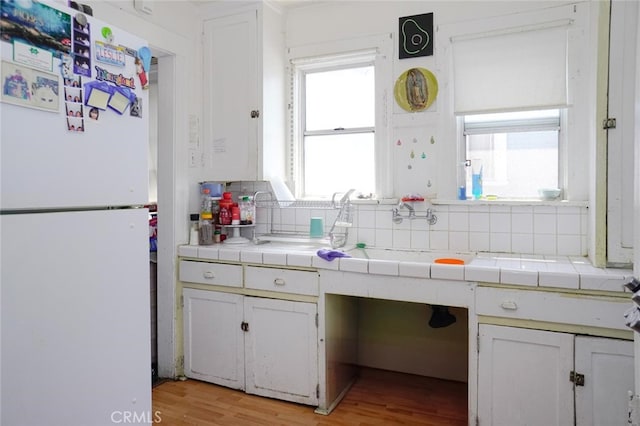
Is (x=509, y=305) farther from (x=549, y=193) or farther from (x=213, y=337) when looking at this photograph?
(x=213, y=337)

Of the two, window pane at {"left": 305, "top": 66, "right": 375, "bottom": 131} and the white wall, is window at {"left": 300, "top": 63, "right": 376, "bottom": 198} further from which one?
the white wall

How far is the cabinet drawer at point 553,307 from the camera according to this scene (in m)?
1.76

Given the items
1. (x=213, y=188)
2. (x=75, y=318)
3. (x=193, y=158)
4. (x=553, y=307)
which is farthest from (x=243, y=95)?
(x=553, y=307)

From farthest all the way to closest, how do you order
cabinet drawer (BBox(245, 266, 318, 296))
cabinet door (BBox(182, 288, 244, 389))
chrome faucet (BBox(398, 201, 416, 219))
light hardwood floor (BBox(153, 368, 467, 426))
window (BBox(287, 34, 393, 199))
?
window (BBox(287, 34, 393, 199))
chrome faucet (BBox(398, 201, 416, 219))
cabinet door (BBox(182, 288, 244, 389))
cabinet drawer (BBox(245, 266, 318, 296))
light hardwood floor (BBox(153, 368, 467, 426))

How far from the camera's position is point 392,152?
2.74m

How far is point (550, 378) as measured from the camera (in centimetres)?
187

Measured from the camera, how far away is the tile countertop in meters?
1.80

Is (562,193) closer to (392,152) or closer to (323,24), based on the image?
(392,152)

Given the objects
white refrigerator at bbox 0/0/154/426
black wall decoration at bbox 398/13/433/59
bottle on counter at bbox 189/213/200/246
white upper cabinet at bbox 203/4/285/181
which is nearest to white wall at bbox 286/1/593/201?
black wall decoration at bbox 398/13/433/59

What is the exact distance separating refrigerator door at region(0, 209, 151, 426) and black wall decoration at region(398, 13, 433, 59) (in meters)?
2.02

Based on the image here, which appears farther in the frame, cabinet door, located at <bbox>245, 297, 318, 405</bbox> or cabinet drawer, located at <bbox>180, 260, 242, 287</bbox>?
cabinet drawer, located at <bbox>180, 260, 242, 287</bbox>

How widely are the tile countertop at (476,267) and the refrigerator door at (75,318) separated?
110cm

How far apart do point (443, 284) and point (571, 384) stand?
68 centimetres

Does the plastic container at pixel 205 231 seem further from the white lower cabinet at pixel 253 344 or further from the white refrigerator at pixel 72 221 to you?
the white refrigerator at pixel 72 221
